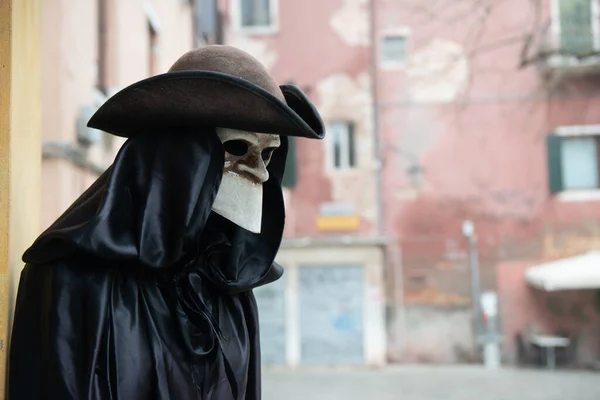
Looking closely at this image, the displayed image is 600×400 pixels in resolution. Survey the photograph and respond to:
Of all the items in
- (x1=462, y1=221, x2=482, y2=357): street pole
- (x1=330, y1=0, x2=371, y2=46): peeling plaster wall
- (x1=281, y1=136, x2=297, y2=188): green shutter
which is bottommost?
(x1=462, y1=221, x2=482, y2=357): street pole

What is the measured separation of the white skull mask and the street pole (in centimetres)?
1134

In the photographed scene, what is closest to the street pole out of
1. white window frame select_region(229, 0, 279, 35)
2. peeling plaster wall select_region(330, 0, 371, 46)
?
peeling plaster wall select_region(330, 0, 371, 46)

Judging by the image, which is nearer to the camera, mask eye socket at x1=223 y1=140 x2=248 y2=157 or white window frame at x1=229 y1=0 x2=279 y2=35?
mask eye socket at x1=223 y1=140 x2=248 y2=157

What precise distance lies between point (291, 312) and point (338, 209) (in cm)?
191

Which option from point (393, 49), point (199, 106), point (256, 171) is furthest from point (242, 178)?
point (393, 49)

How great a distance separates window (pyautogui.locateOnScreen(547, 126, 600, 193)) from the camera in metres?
12.1

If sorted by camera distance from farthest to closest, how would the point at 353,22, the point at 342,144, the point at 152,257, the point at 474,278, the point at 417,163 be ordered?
the point at 353,22 < the point at 342,144 < the point at 417,163 < the point at 474,278 < the point at 152,257

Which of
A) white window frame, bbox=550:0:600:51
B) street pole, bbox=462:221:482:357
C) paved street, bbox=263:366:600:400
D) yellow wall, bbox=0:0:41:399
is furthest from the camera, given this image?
street pole, bbox=462:221:482:357

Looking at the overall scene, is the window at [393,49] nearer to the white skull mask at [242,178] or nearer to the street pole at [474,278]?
the street pole at [474,278]

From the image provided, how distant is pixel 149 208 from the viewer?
1311mm

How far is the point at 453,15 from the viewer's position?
12883 millimetres

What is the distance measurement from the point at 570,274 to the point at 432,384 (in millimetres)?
2744

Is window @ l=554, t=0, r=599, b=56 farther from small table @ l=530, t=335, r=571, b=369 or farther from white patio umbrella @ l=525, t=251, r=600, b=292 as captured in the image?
small table @ l=530, t=335, r=571, b=369

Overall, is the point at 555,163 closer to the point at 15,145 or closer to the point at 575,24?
the point at 575,24
